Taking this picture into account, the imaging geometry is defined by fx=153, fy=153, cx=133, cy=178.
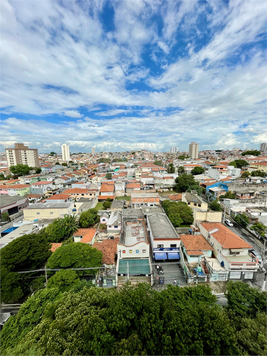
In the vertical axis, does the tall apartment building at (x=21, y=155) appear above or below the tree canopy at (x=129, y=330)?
above

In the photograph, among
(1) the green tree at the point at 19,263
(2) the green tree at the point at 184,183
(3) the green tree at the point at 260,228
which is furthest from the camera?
(2) the green tree at the point at 184,183

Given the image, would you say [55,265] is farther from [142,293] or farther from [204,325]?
[204,325]

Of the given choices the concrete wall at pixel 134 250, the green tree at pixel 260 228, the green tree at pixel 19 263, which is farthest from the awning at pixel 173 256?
the green tree at pixel 260 228

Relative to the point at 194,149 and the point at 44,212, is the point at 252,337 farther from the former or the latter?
the point at 194,149

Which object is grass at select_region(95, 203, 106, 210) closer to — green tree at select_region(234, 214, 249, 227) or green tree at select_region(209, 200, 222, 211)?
green tree at select_region(209, 200, 222, 211)

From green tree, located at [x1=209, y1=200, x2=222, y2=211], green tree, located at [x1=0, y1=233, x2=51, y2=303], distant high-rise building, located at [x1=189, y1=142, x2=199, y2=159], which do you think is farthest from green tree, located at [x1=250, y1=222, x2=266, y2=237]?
distant high-rise building, located at [x1=189, y1=142, x2=199, y2=159]

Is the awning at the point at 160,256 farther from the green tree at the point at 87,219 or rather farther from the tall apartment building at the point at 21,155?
the tall apartment building at the point at 21,155
